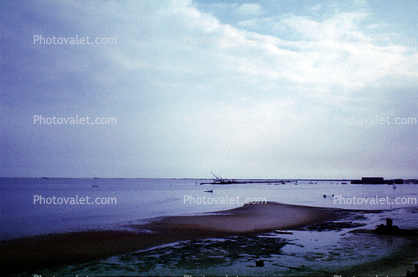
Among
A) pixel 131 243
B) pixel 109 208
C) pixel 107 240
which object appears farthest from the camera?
pixel 109 208

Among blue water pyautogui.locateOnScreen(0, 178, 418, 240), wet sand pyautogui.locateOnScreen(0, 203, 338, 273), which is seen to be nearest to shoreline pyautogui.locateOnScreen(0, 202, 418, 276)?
wet sand pyautogui.locateOnScreen(0, 203, 338, 273)

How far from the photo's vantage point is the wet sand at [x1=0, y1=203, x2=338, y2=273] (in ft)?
55.8

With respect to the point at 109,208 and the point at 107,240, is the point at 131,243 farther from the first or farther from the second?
the point at 109,208

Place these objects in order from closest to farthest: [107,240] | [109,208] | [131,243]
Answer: [131,243], [107,240], [109,208]

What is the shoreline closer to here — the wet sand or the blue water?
the wet sand

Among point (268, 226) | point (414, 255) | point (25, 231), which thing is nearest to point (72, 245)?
point (25, 231)

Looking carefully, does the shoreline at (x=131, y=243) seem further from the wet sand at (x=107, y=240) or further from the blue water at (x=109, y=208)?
the blue water at (x=109, y=208)

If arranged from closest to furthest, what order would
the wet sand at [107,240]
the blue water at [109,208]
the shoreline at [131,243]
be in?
the shoreline at [131,243], the wet sand at [107,240], the blue water at [109,208]

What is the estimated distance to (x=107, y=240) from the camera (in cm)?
2222

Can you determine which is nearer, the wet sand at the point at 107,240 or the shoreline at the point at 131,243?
the shoreline at the point at 131,243

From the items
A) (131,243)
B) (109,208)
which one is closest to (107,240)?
(131,243)

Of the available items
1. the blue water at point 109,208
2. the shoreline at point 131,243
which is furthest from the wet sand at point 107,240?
the blue water at point 109,208

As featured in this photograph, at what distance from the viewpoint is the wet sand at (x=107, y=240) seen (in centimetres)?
1702

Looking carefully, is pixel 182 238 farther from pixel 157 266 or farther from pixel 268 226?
pixel 268 226
